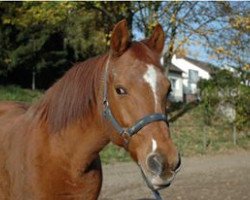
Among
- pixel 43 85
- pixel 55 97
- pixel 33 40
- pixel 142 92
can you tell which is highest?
pixel 142 92

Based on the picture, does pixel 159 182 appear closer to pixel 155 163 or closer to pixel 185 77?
pixel 155 163

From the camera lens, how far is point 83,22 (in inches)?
1056

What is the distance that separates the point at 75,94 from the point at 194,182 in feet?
27.6

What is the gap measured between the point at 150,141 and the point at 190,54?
1863 centimetres

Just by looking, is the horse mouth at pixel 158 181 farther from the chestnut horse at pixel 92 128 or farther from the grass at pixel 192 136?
the grass at pixel 192 136

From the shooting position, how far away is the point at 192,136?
2069 centimetres

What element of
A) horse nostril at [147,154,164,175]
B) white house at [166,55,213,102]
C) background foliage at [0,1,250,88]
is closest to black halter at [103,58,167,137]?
horse nostril at [147,154,164,175]

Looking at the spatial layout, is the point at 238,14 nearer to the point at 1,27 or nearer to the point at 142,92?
the point at 1,27

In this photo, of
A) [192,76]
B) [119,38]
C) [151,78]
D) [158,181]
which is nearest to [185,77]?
[192,76]

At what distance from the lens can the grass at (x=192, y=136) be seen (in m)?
16.6

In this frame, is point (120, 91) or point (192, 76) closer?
point (120, 91)

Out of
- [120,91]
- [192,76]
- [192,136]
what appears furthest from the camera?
[192,76]

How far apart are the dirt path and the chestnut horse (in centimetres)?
547

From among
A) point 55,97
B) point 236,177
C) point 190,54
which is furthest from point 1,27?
point 55,97
